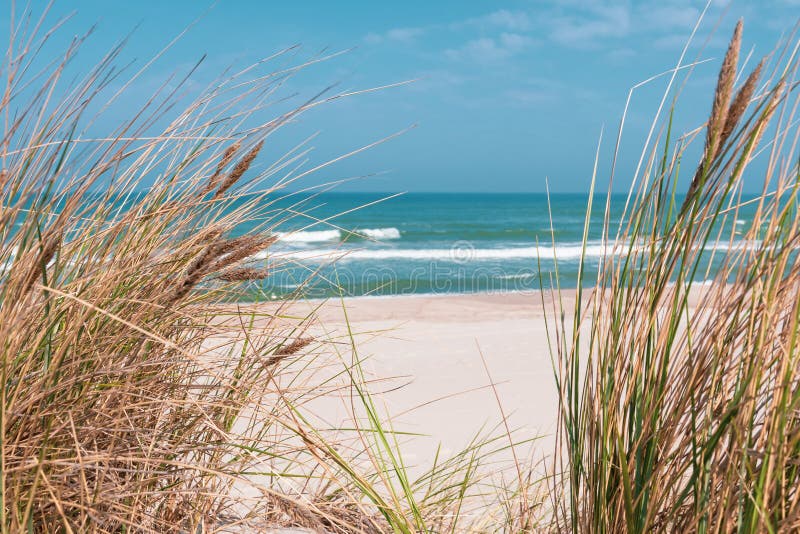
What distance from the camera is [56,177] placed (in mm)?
1519

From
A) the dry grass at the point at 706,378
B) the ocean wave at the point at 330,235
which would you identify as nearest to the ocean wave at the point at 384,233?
the ocean wave at the point at 330,235

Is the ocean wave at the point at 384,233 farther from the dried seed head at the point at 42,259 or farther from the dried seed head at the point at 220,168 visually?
the dried seed head at the point at 42,259

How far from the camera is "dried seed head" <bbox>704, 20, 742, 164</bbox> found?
1070mm

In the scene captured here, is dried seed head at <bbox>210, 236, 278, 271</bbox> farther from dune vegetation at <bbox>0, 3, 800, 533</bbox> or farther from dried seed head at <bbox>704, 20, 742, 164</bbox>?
dried seed head at <bbox>704, 20, 742, 164</bbox>

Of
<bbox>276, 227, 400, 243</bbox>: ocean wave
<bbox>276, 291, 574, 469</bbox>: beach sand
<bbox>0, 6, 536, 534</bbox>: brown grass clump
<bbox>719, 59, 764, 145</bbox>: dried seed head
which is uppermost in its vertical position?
<bbox>276, 227, 400, 243</bbox>: ocean wave

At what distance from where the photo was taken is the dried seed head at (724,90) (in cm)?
107

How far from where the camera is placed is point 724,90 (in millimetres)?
1084

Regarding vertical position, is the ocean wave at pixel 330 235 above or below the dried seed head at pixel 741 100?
above

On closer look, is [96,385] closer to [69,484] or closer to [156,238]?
[69,484]

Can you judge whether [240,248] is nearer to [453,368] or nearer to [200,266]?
[200,266]

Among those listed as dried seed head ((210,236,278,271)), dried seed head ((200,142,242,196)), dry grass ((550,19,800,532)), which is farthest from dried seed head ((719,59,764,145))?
dried seed head ((200,142,242,196))

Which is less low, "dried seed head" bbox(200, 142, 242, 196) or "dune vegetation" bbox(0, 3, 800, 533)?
"dried seed head" bbox(200, 142, 242, 196)

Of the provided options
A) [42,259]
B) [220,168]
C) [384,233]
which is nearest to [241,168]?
[220,168]

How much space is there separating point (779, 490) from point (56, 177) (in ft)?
5.09
